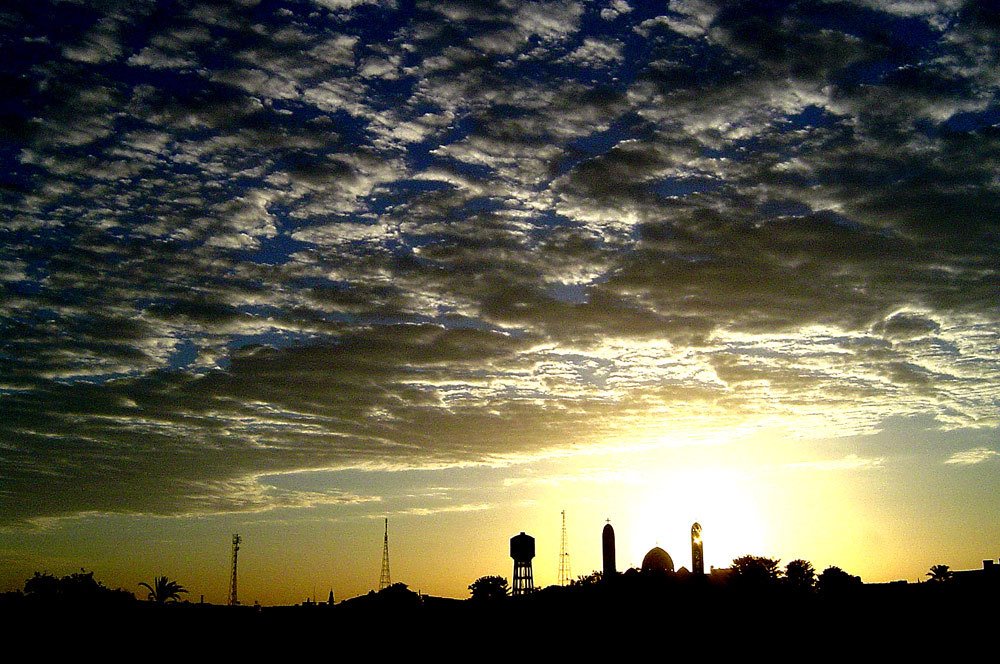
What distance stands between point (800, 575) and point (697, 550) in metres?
22.9

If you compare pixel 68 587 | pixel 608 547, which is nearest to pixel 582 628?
pixel 608 547

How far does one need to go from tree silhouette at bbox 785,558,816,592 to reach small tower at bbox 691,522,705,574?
54.6ft

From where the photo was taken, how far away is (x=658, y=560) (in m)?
108

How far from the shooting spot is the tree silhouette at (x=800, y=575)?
3419 inches

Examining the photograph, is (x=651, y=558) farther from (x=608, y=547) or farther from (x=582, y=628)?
(x=582, y=628)

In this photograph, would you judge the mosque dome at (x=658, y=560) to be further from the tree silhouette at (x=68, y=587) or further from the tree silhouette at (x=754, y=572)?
the tree silhouette at (x=68, y=587)

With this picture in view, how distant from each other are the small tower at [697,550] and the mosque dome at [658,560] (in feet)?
10.8

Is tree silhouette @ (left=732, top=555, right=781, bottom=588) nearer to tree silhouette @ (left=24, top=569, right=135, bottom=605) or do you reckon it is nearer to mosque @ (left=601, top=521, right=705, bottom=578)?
mosque @ (left=601, top=521, right=705, bottom=578)

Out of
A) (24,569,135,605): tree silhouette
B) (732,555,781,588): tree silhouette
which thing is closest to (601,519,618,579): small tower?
(732,555,781,588): tree silhouette

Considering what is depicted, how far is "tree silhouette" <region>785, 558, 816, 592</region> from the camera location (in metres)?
86.8

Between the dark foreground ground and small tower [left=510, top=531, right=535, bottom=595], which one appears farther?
small tower [left=510, top=531, right=535, bottom=595]

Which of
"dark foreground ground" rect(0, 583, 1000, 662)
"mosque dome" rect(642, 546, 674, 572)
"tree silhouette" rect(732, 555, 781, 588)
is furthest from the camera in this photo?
"mosque dome" rect(642, 546, 674, 572)

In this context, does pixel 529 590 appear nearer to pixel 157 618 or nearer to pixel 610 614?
pixel 610 614

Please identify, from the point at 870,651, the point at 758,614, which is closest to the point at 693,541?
the point at 758,614
